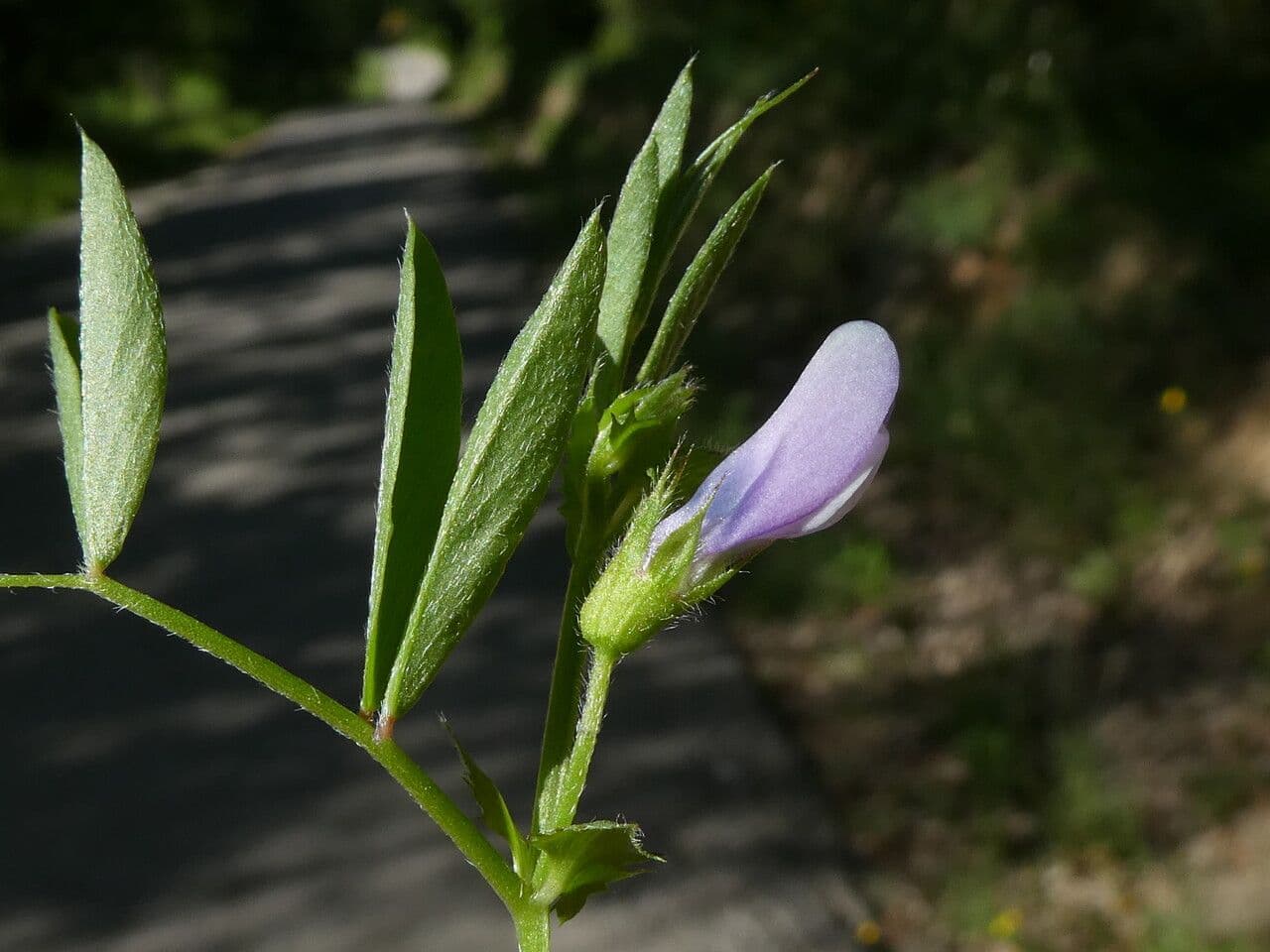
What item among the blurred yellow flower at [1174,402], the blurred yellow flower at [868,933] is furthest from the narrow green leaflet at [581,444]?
the blurred yellow flower at [1174,402]

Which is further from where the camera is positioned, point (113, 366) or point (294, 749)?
point (294, 749)

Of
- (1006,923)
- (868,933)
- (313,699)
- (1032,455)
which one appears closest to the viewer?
(313,699)

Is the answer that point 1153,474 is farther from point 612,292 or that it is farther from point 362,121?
point 362,121

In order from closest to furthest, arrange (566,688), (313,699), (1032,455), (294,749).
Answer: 1. (313,699)
2. (566,688)
3. (294,749)
4. (1032,455)

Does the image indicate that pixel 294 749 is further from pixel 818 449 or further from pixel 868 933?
pixel 818 449

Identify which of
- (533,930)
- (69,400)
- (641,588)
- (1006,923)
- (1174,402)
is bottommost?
(1006,923)

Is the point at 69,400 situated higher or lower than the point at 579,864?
higher

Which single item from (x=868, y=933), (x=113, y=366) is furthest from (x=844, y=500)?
(x=868, y=933)
